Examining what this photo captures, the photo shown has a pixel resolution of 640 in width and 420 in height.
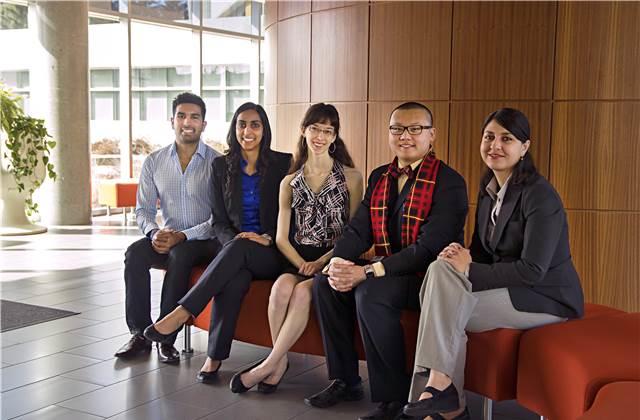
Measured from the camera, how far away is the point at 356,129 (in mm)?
6043

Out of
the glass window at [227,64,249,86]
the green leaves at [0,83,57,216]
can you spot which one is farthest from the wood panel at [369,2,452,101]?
the glass window at [227,64,249,86]

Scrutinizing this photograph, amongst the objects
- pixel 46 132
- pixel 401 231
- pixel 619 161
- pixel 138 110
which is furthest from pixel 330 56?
pixel 138 110

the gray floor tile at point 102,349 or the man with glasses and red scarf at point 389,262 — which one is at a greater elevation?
the man with glasses and red scarf at point 389,262

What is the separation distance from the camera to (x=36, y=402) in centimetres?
359

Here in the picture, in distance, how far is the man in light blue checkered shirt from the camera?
4.35 metres

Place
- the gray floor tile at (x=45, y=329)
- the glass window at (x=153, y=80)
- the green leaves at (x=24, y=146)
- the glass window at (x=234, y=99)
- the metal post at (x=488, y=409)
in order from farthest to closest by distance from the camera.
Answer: the glass window at (x=234, y=99) → the glass window at (x=153, y=80) → the green leaves at (x=24, y=146) → the gray floor tile at (x=45, y=329) → the metal post at (x=488, y=409)

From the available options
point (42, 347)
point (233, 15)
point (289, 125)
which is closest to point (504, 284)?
point (42, 347)

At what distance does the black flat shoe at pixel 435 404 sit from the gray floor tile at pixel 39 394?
172 centimetres

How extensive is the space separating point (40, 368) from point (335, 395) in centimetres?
171

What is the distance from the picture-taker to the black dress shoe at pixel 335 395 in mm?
3600

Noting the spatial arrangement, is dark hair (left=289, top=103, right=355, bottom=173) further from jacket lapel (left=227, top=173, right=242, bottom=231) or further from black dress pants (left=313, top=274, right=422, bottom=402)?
black dress pants (left=313, top=274, right=422, bottom=402)

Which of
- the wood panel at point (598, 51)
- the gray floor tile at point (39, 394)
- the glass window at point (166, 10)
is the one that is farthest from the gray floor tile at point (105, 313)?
the glass window at point (166, 10)

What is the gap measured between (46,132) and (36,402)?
660 cm

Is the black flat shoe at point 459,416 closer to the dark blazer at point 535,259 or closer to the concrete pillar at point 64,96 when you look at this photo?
the dark blazer at point 535,259
